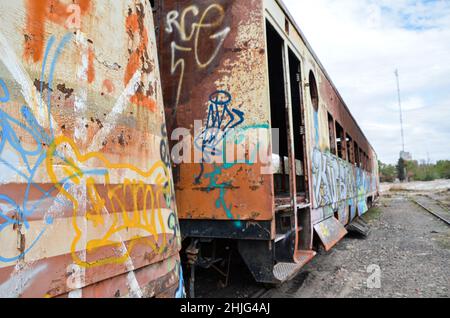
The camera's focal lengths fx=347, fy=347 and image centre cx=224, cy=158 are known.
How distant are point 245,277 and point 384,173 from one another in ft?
251

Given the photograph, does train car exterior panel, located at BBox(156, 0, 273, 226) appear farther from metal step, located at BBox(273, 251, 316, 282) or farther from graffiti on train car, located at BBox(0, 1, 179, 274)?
graffiti on train car, located at BBox(0, 1, 179, 274)

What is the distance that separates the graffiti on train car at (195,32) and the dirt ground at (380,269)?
2.80m

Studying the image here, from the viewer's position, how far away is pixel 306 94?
4.89m

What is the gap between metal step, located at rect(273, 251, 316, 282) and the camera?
3448 millimetres

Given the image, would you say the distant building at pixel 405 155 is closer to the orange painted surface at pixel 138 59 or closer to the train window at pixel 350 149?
the train window at pixel 350 149

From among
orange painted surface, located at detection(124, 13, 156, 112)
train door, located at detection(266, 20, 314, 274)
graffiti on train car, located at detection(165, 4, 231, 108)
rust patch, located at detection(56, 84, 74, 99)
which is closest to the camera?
rust patch, located at detection(56, 84, 74, 99)

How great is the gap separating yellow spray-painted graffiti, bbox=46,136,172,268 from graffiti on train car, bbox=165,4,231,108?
5.07 ft

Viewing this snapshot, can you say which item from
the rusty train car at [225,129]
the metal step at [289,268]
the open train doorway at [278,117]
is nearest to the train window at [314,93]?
the open train doorway at [278,117]

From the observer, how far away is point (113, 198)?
6.52 feet

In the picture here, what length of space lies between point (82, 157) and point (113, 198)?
1.01 ft

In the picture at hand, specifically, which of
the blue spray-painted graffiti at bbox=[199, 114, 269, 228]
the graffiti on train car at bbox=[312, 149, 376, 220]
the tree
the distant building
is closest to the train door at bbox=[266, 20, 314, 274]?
the graffiti on train car at bbox=[312, 149, 376, 220]

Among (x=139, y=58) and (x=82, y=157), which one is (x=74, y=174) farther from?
(x=139, y=58)

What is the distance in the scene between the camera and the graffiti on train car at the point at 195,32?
3578 mm

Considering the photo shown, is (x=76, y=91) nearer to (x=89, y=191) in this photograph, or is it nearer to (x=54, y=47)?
(x=54, y=47)
